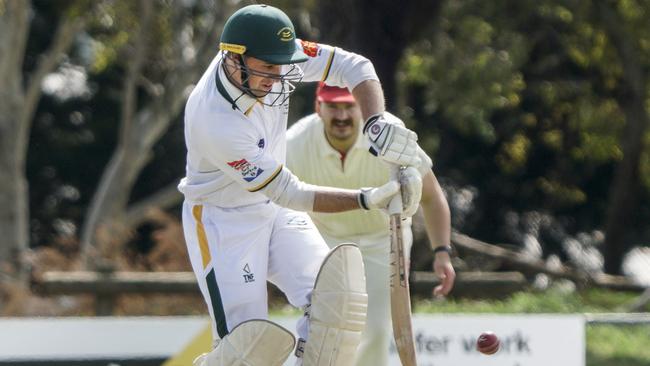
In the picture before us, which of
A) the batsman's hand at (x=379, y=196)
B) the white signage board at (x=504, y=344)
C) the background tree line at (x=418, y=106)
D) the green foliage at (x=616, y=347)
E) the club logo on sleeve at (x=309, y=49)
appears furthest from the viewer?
the background tree line at (x=418, y=106)

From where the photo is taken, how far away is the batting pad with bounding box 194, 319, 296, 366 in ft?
16.8

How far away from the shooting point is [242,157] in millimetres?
5133

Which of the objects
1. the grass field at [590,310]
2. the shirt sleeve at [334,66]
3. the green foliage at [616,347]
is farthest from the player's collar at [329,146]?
the green foliage at [616,347]

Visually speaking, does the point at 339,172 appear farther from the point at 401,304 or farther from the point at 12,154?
the point at 12,154

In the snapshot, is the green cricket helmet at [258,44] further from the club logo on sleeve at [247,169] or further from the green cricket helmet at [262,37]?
the club logo on sleeve at [247,169]

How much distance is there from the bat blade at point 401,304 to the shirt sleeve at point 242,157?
485 millimetres

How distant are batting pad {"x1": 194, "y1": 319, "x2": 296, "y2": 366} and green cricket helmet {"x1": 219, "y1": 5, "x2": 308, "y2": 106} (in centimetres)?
79

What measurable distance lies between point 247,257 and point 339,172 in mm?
1276

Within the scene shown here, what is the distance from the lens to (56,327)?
7.23 metres

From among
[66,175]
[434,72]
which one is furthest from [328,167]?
[66,175]

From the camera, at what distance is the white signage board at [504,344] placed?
7.41 metres

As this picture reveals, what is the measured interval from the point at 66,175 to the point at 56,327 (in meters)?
17.1

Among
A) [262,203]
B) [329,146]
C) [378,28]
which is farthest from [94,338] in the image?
[378,28]

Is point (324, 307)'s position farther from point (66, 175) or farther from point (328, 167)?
point (66, 175)
